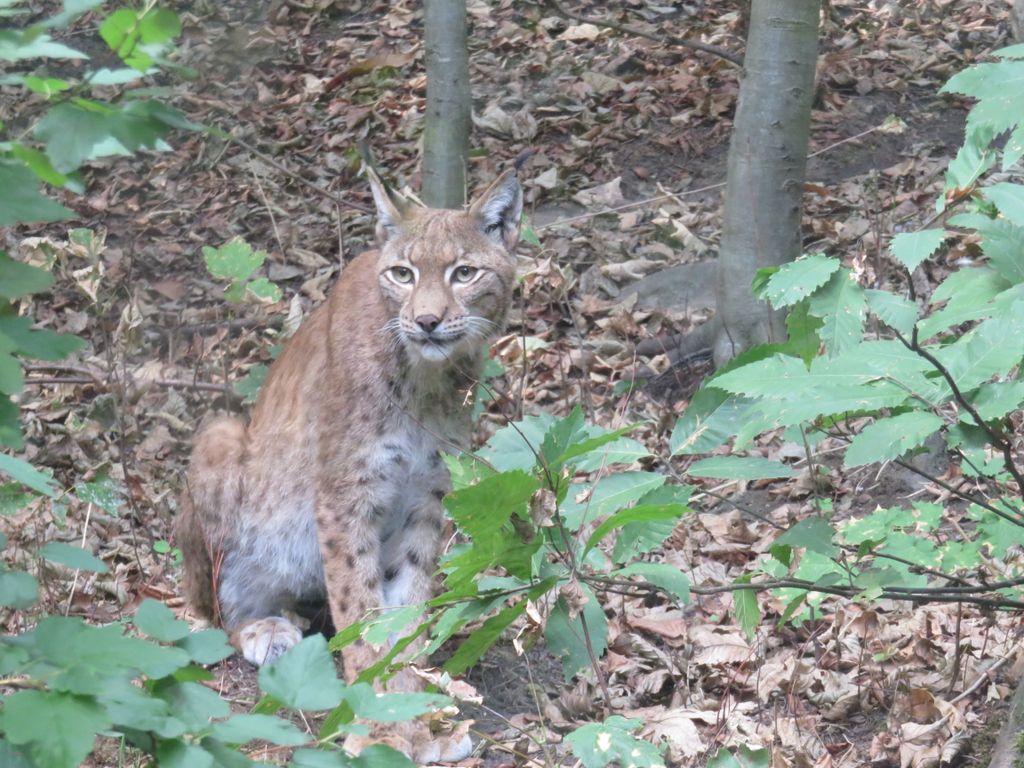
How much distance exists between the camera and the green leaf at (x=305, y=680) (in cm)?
190

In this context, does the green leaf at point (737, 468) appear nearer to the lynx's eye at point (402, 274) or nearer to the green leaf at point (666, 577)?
the green leaf at point (666, 577)

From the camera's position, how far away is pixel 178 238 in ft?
30.9

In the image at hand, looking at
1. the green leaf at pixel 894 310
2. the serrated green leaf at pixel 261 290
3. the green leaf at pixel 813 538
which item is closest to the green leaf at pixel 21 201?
the green leaf at pixel 894 310

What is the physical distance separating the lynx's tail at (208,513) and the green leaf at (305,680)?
3429mm

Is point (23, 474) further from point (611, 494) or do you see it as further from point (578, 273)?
point (578, 273)

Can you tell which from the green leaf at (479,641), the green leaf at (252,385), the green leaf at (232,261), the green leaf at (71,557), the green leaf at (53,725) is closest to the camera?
the green leaf at (53,725)

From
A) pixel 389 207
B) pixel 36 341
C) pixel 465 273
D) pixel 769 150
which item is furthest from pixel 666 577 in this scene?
pixel 769 150

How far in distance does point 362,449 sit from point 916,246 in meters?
2.94

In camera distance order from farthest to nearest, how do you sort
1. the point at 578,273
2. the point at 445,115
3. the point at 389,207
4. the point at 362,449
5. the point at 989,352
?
the point at 578,273 < the point at 445,115 < the point at 389,207 < the point at 362,449 < the point at 989,352

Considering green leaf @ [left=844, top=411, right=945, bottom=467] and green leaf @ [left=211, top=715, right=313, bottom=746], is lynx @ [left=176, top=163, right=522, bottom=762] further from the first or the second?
green leaf @ [left=211, top=715, right=313, bottom=746]

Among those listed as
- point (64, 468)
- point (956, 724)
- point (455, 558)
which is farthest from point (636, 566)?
point (64, 468)

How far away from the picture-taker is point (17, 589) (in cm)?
175

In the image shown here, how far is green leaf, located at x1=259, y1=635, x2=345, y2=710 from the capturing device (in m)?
1.90

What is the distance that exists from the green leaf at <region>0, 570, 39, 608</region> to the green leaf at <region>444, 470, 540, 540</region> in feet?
2.48
